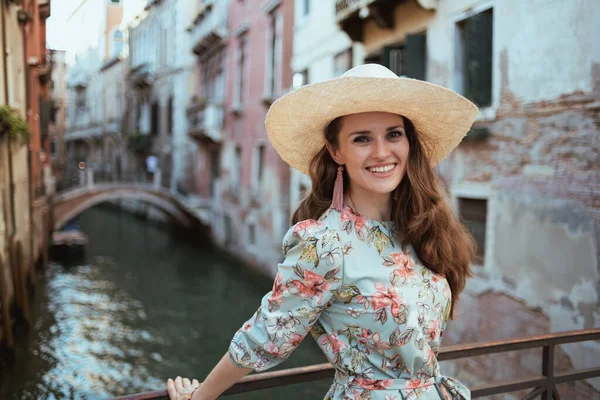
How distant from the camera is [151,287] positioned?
12.2 metres

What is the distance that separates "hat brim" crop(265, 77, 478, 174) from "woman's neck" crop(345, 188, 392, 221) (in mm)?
192

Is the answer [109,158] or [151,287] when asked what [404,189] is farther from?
[109,158]

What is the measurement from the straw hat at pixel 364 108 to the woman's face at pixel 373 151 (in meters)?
0.03

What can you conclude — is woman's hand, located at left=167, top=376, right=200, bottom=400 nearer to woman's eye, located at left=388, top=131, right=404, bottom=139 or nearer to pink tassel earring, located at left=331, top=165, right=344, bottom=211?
pink tassel earring, located at left=331, top=165, right=344, bottom=211

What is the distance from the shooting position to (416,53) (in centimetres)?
651

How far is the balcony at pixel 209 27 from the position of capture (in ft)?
50.3

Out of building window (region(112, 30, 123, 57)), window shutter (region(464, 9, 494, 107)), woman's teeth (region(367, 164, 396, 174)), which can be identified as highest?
building window (region(112, 30, 123, 57))

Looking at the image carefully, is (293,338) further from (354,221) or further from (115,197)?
(115,197)

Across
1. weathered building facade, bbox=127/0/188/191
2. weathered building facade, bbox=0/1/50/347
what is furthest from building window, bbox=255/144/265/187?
weathered building facade, bbox=127/0/188/191

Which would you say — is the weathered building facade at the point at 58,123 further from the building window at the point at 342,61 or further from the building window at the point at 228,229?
the building window at the point at 342,61

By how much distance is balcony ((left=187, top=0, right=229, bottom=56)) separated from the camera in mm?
15320

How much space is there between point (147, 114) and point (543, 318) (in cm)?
2117

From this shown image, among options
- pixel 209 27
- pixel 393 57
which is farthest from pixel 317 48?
pixel 209 27

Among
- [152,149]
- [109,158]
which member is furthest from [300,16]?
[109,158]
